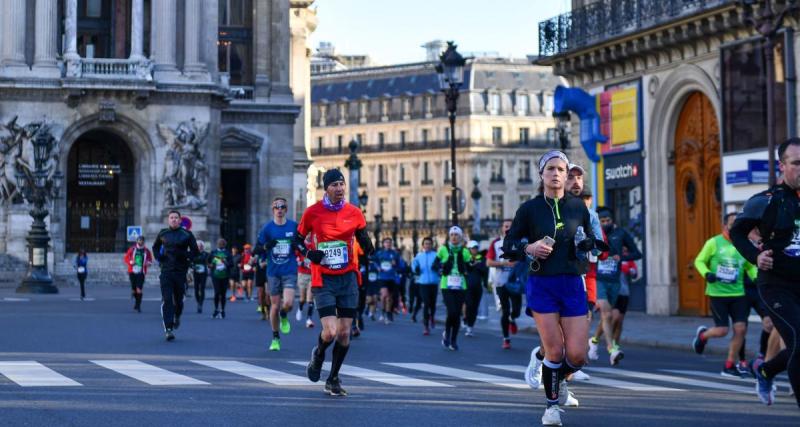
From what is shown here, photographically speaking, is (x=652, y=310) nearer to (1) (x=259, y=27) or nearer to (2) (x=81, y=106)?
(2) (x=81, y=106)

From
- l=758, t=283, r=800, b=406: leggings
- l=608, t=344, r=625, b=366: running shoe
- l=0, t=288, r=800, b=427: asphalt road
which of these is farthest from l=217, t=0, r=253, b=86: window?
l=758, t=283, r=800, b=406: leggings

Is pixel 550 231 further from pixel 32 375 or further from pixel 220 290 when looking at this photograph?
pixel 220 290

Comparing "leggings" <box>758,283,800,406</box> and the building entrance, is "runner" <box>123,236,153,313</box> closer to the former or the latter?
the building entrance

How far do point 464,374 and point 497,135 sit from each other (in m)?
116

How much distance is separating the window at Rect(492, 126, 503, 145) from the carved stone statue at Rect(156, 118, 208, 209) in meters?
72.6

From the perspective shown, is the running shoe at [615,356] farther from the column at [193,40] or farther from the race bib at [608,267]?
the column at [193,40]

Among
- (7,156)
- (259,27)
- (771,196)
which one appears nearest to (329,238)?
(771,196)

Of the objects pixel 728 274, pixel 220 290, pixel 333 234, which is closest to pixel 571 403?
pixel 333 234

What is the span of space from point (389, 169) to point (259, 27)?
65.0 m

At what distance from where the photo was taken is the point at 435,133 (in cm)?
13325

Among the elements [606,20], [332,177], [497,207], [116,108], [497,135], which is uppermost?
[497,135]

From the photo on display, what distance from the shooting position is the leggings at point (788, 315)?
11117mm

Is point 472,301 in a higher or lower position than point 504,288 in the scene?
lower

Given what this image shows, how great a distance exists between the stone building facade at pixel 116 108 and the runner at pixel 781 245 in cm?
4937
